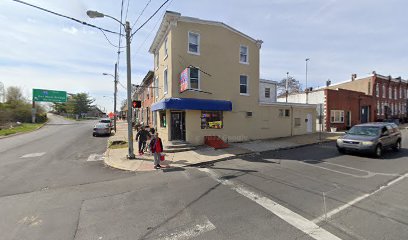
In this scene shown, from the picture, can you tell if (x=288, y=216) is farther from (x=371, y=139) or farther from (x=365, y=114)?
(x=365, y=114)

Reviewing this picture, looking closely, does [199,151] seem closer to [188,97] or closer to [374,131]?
[188,97]

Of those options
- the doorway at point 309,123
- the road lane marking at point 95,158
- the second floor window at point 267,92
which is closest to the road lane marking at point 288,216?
the road lane marking at point 95,158

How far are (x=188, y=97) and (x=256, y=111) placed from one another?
6256 millimetres

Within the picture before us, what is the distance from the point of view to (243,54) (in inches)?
656

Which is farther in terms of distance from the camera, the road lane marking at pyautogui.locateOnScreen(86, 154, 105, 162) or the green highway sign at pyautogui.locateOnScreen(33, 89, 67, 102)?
the green highway sign at pyautogui.locateOnScreen(33, 89, 67, 102)

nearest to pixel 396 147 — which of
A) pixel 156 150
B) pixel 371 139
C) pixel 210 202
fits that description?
pixel 371 139

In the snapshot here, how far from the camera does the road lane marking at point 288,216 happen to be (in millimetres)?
3869

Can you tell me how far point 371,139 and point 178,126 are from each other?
1100cm

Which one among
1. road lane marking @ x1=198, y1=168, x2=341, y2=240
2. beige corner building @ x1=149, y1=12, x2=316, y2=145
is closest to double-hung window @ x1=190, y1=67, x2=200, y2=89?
beige corner building @ x1=149, y1=12, x2=316, y2=145

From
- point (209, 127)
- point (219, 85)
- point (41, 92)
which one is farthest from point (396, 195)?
point (41, 92)

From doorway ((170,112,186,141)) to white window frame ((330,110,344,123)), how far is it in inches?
752

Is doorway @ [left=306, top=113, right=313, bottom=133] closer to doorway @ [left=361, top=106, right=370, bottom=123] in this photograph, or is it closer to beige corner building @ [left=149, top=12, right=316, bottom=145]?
beige corner building @ [left=149, top=12, right=316, bottom=145]

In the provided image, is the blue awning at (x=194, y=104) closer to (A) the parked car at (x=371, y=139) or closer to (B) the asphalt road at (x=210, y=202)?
(B) the asphalt road at (x=210, y=202)

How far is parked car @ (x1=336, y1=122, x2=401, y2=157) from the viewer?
10477 mm
